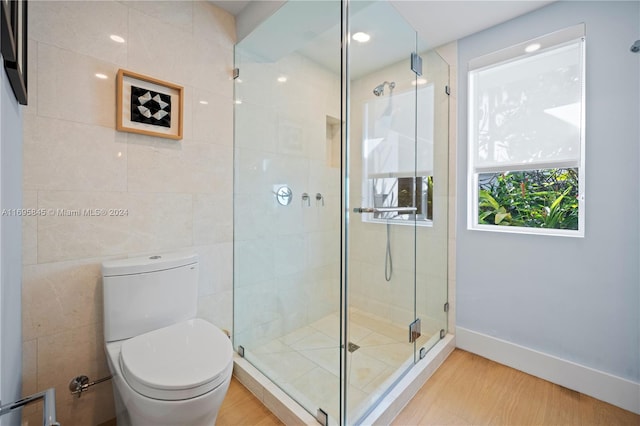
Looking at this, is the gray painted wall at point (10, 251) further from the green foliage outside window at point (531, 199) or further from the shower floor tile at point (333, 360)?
the green foliage outside window at point (531, 199)

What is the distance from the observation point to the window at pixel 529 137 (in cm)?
170

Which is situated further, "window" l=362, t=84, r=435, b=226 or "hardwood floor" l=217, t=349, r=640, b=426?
"window" l=362, t=84, r=435, b=226

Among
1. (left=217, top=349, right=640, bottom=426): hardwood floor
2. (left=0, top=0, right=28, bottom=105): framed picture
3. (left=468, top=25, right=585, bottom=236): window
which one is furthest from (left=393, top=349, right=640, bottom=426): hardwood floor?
(left=0, top=0, right=28, bottom=105): framed picture

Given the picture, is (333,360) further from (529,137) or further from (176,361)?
(529,137)

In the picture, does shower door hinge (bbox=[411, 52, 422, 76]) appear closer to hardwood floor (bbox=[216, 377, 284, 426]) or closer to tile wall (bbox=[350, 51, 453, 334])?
tile wall (bbox=[350, 51, 453, 334])

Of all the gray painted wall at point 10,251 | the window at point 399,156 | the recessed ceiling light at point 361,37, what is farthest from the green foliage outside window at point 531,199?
the gray painted wall at point 10,251

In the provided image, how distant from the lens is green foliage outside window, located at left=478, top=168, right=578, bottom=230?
5.71 feet

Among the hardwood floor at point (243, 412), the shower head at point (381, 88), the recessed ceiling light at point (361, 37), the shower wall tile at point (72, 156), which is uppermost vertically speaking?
the recessed ceiling light at point (361, 37)

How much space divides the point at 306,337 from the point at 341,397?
438 millimetres

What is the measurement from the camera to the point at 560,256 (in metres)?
1.74

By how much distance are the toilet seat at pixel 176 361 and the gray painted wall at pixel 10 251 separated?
33 cm

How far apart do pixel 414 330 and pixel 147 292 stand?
1.61 metres

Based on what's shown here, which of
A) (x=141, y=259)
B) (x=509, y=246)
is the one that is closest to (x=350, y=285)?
(x=141, y=259)

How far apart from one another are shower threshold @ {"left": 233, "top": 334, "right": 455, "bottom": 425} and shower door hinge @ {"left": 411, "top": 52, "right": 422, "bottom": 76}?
189 cm
